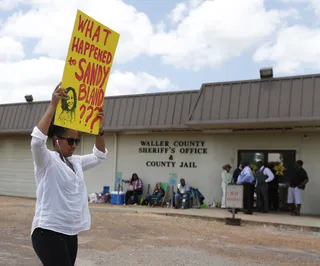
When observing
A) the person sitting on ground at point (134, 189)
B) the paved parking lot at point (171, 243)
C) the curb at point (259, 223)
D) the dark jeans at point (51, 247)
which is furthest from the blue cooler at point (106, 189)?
the dark jeans at point (51, 247)

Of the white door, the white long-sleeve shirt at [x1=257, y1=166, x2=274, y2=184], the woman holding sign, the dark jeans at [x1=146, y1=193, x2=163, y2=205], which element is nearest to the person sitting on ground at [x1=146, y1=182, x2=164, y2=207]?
the dark jeans at [x1=146, y1=193, x2=163, y2=205]

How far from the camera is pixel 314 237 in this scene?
10.3m

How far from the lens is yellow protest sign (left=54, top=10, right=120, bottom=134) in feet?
11.0

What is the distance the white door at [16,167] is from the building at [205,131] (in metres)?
0.08

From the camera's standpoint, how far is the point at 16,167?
858 inches

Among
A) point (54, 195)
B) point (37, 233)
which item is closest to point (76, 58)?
point (54, 195)

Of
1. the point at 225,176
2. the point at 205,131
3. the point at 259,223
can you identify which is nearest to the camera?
the point at 259,223

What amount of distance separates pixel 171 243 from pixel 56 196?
5.90m

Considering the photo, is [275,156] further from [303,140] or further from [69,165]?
[69,165]

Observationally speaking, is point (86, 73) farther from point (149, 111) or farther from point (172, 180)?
point (172, 180)

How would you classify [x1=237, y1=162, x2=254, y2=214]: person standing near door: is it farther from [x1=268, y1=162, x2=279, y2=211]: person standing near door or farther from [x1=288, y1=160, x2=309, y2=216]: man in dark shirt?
[x1=268, y1=162, x2=279, y2=211]: person standing near door

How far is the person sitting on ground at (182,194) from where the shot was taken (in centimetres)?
1577

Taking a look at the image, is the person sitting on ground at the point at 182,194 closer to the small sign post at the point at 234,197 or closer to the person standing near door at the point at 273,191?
the person standing near door at the point at 273,191

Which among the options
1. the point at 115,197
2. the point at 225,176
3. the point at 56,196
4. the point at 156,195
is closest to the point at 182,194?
the point at 156,195
